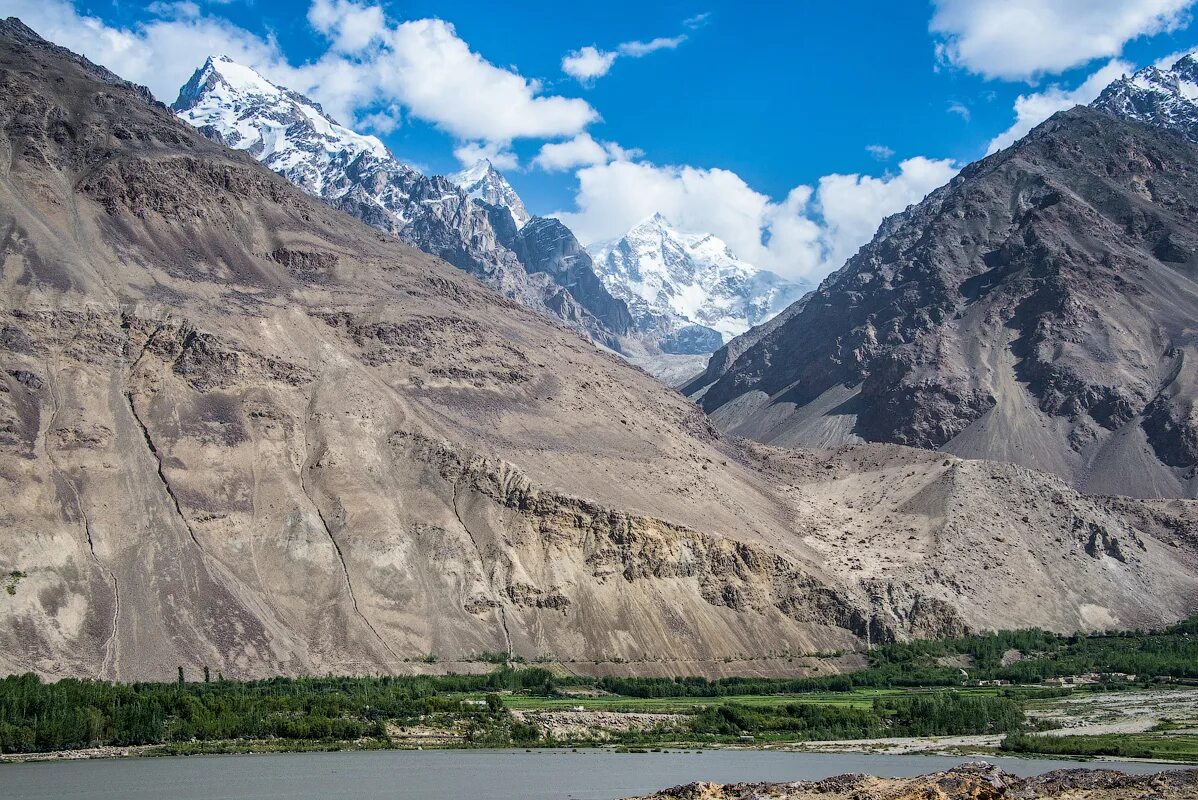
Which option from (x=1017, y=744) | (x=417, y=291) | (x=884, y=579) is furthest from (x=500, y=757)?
(x=417, y=291)

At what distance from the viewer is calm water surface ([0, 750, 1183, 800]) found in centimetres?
6359

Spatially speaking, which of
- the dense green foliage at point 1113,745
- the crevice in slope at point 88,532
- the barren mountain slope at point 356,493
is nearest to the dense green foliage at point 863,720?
the dense green foliage at point 1113,745

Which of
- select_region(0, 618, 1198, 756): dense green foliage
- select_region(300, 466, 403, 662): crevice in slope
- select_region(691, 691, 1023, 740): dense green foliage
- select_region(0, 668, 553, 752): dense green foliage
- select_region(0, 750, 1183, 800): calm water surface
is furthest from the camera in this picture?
select_region(300, 466, 403, 662): crevice in slope

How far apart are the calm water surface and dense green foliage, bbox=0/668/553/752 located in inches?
227

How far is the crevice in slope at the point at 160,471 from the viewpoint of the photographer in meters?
127

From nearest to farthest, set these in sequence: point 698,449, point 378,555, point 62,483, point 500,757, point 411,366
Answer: point 500,757
point 62,483
point 378,555
point 411,366
point 698,449

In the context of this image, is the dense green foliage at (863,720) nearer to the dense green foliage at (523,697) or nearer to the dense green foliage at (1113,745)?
the dense green foliage at (523,697)

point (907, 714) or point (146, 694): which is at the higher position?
point (146, 694)

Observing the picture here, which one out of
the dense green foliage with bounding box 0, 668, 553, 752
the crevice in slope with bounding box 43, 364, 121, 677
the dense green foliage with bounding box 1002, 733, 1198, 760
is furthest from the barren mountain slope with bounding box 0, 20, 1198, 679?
the dense green foliage with bounding box 1002, 733, 1198, 760

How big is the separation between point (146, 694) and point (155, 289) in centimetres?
8233

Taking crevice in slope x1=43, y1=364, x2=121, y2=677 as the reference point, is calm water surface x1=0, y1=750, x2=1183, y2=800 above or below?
below

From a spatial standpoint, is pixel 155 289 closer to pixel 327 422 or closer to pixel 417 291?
pixel 327 422

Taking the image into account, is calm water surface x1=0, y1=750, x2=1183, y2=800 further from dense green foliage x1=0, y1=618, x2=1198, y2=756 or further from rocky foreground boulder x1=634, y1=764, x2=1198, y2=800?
Result: rocky foreground boulder x1=634, y1=764, x2=1198, y2=800

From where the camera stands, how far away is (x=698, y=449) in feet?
611
